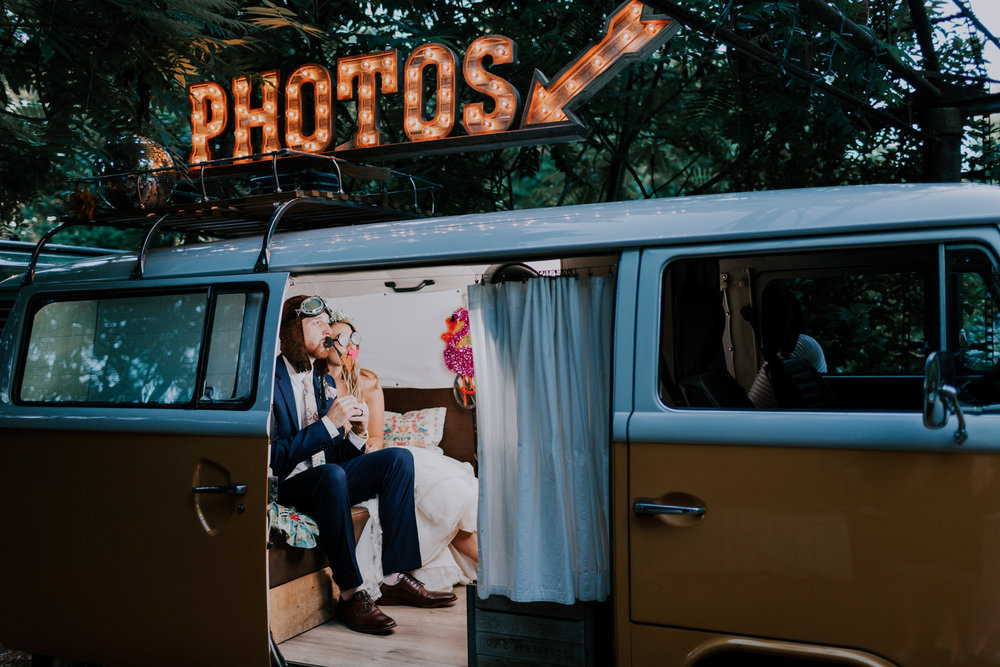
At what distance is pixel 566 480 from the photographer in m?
3.43

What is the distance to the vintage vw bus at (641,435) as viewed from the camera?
2.75 meters

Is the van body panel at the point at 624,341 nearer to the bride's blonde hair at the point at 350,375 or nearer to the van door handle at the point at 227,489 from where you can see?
the van door handle at the point at 227,489

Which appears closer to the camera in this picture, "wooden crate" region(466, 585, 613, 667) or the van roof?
the van roof

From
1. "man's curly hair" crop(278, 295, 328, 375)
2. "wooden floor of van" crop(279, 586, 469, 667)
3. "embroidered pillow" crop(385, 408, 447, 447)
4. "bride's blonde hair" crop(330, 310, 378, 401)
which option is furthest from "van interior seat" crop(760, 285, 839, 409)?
"embroidered pillow" crop(385, 408, 447, 447)

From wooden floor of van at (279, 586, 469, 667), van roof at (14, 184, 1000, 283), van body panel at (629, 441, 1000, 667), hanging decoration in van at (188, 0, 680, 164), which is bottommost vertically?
wooden floor of van at (279, 586, 469, 667)

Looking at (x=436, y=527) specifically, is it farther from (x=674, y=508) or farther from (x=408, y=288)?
(x=674, y=508)

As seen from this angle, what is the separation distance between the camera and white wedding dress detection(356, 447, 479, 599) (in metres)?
5.19

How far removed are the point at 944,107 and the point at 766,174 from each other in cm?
281

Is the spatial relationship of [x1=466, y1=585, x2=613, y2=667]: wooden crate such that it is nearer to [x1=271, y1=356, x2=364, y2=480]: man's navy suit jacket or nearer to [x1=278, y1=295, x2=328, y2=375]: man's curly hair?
[x1=271, y1=356, x2=364, y2=480]: man's navy suit jacket

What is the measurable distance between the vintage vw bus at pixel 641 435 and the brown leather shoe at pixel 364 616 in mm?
220

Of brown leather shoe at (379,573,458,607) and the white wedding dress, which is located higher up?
the white wedding dress

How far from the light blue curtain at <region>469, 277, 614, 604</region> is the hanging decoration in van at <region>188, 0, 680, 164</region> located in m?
2.75

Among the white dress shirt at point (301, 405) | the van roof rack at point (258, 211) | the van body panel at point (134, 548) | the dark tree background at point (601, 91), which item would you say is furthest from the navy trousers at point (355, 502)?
the dark tree background at point (601, 91)

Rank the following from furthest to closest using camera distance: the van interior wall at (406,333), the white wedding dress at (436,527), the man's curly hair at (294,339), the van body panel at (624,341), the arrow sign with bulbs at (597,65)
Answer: the van interior wall at (406,333) < the arrow sign with bulbs at (597,65) < the white wedding dress at (436,527) < the man's curly hair at (294,339) < the van body panel at (624,341)
